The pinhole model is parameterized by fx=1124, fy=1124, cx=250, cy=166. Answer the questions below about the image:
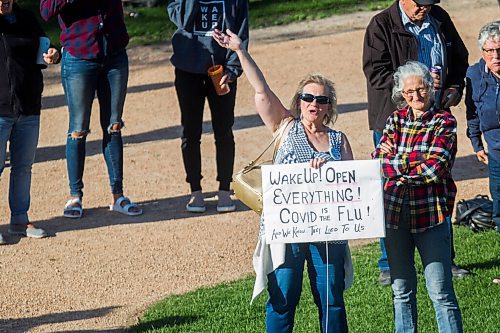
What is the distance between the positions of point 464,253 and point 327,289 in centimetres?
266

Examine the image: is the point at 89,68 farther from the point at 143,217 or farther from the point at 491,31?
the point at 491,31

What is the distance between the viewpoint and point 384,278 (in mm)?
7719

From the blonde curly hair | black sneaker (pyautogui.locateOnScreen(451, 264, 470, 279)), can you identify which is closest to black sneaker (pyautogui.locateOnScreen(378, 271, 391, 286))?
black sneaker (pyautogui.locateOnScreen(451, 264, 470, 279))

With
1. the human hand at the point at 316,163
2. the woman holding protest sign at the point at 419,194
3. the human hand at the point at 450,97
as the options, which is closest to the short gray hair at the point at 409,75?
the woman holding protest sign at the point at 419,194

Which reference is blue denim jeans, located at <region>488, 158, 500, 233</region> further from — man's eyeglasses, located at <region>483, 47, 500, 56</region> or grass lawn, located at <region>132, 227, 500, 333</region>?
man's eyeglasses, located at <region>483, 47, 500, 56</region>

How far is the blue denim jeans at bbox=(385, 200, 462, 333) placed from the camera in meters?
6.09

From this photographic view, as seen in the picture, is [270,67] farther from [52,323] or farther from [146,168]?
[52,323]

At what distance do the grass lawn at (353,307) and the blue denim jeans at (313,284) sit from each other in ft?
3.14

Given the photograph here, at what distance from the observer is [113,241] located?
8938mm

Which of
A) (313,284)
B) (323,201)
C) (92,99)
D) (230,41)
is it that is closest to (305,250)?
(313,284)

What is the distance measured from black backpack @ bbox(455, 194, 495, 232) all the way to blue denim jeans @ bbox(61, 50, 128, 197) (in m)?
Answer: 2.86

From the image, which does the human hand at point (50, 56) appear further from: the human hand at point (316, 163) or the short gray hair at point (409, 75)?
the human hand at point (316, 163)

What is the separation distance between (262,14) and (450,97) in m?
9.76

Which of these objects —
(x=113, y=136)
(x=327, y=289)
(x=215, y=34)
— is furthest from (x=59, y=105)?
(x=327, y=289)
